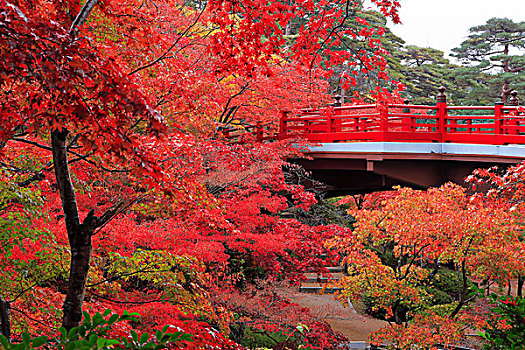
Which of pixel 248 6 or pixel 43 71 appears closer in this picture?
pixel 43 71

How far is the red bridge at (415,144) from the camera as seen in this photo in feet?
36.4

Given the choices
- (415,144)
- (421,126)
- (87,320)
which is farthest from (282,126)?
(87,320)

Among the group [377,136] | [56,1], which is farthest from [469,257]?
[56,1]

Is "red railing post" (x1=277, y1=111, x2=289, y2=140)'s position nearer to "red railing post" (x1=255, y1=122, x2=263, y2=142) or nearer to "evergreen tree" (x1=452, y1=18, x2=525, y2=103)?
"red railing post" (x1=255, y1=122, x2=263, y2=142)

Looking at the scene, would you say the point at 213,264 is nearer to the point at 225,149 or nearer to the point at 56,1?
the point at 225,149

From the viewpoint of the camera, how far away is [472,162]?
1206 centimetres

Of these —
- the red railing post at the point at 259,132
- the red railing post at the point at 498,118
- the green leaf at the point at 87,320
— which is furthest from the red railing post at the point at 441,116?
the green leaf at the point at 87,320

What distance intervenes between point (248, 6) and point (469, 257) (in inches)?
370

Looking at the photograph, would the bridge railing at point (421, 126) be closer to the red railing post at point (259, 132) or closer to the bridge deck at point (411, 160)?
the bridge deck at point (411, 160)

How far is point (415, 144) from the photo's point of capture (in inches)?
484

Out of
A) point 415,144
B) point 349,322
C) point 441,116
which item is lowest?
point 349,322

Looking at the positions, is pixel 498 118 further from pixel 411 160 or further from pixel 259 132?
pixel 259 132

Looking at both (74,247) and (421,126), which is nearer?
(74,247)

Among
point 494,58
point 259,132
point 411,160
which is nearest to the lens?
point 411,160
